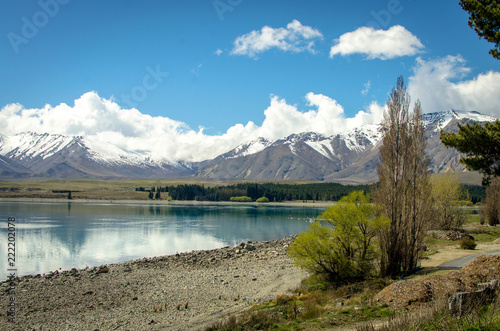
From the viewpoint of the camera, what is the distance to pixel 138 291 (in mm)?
21688

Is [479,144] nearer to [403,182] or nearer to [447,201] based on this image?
[403,182]

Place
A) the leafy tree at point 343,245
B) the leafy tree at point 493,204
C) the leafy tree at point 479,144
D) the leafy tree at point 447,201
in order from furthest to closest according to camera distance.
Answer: the leafy tree at point 493,204, the leafy tree at point 447,201, the leafy tree at point 343,245, the leafy tree at point 479,144

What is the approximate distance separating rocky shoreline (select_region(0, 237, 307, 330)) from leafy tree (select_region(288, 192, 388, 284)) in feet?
10.2

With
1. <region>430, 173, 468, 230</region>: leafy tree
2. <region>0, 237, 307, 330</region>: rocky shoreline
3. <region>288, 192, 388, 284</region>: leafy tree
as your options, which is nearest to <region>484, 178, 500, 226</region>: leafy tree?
<region>430, 173, 468, 230</region>: leafy tree

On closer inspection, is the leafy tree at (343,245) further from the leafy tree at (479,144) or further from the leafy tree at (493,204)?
the leafy tree at (493,204)

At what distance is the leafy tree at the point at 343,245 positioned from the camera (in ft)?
60.3

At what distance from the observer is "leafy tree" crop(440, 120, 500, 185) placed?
11.7 metres

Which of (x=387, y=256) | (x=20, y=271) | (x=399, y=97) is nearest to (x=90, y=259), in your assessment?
(x=20, y=271)

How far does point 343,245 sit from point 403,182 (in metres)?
4.64

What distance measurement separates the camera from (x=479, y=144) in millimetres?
11953

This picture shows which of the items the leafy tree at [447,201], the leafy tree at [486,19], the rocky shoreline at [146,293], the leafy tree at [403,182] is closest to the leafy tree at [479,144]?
the leafy tree at [486,19]

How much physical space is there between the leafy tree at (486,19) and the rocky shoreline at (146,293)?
48.7 feet

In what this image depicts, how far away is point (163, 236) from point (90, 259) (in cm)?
1788

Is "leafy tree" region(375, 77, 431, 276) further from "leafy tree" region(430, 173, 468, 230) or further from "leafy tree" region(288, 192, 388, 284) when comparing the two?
"leafy tree" region(430, 173, 468, 230)
